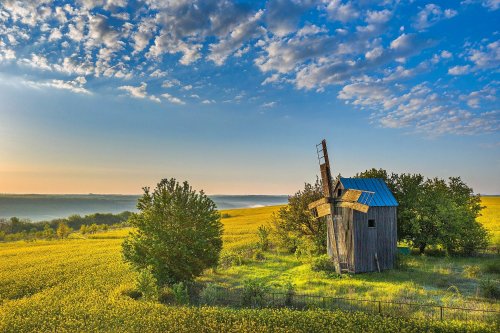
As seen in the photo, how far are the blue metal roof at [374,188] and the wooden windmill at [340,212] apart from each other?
0.67 metres

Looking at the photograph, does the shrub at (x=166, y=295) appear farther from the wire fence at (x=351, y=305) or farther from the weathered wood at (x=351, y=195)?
the weathered wood at (x=351, y=195)

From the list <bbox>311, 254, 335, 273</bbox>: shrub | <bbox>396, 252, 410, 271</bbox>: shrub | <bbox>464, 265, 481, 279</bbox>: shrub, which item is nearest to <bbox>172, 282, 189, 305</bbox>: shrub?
<bbox>311, 254, 335, 273</bbox>: shrub

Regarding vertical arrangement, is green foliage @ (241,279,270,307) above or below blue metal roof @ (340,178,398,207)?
below

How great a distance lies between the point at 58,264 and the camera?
3272 cm

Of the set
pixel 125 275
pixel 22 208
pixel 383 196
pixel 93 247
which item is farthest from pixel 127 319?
pixel 22 208

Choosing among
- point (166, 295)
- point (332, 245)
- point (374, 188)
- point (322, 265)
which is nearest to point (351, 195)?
point (374, 188)

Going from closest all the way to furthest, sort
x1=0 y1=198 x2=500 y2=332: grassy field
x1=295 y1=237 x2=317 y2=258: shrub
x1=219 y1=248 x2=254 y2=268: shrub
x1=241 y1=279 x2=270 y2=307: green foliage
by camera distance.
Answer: x1=0 y1=198 x2=500 y2=332: grassy field → x1=241 y1=279 x2=270 y2=307: green foliage → x1=219 y1=248 x2=254 y2=268: shrub → x1=295 y1=237 x2=317 y2=258: shrub

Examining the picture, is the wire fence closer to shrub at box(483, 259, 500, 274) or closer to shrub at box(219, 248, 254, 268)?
shrub at box(219, 248, 254, 268)

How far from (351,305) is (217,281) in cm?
1078

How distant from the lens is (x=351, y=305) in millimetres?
17125

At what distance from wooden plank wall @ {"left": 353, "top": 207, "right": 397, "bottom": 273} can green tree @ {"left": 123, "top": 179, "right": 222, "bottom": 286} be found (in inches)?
433

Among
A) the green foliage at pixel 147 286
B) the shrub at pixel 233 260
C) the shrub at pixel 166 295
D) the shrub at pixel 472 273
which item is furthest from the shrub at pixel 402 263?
the green foliage at pixel 147 286

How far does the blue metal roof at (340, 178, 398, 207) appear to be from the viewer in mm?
26891

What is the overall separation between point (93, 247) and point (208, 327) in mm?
37453
